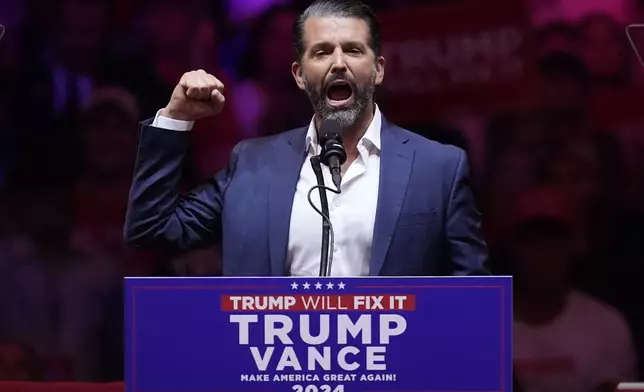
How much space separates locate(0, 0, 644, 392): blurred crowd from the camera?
297cm

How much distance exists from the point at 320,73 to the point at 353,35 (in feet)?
0.33

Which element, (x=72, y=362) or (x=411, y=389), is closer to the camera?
(x=411, y=389)

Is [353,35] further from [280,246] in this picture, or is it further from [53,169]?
[53,169]

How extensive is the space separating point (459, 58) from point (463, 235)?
3.79 feet

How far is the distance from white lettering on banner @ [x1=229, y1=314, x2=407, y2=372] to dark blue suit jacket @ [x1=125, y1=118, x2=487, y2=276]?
0.38 meters

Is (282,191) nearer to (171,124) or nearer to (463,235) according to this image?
(171,124)

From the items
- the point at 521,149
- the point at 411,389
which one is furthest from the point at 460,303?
the point at 521,149

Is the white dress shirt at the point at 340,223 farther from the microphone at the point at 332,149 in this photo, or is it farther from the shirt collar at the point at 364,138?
the microphone at the point at 332,149

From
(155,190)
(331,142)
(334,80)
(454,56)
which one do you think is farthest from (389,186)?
(454,56)

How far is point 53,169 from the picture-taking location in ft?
10.1

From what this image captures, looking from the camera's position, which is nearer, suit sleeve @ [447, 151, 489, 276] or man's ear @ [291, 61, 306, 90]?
suit sleeve @ [447, 151, 489, 276]

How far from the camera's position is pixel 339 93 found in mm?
1955

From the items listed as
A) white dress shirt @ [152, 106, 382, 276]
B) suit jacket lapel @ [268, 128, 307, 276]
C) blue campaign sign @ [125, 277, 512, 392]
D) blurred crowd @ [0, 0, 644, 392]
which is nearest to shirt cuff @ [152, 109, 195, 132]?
white dress shirt @ [152, 106, 382, 276]

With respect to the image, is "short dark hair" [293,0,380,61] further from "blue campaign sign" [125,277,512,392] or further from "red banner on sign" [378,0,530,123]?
"red banner on sign" [378,0,530,123]
